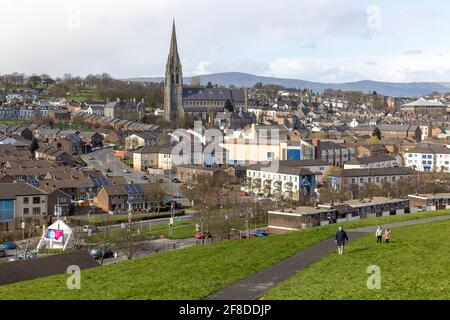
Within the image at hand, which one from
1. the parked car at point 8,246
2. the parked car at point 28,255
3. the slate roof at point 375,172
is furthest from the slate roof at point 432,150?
the parked car at point 28,255

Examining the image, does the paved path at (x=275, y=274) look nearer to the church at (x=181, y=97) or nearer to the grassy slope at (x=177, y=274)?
A: the grassy slope at (x=177, y=274)

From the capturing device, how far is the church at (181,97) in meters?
82.8

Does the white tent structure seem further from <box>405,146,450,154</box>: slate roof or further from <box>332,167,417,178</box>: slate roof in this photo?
<box>405,146,450,154</box>: slate roof

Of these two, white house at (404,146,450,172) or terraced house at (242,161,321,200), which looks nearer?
terraced house at (242,161,321,200)

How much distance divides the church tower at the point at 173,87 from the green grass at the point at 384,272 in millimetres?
70019

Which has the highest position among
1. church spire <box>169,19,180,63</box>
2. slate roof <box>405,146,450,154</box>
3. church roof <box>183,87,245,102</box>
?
church spire <box>169,19,180,63</box>

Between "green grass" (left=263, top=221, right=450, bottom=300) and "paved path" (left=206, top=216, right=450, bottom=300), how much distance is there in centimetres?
20

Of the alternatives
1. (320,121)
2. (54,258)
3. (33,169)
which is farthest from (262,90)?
(54,258)

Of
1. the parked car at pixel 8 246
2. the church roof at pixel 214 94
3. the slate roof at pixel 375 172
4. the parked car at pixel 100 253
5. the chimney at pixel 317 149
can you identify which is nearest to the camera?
the parked car at pixel 100 253

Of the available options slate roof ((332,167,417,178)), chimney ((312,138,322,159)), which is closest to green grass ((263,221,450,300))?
slate roof ((332,167,417,178))

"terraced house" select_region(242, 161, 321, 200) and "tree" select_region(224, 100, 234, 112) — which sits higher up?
"tree" select_region(224, 100, 234, 112)

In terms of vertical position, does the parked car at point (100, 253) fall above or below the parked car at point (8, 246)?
above

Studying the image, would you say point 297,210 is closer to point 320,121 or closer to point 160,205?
point 160,205

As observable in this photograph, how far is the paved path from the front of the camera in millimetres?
9094
